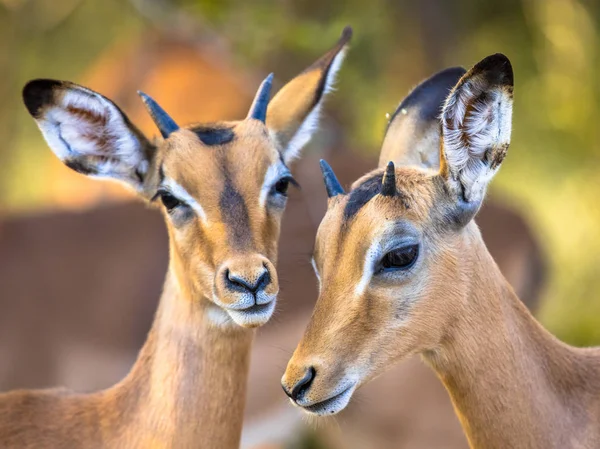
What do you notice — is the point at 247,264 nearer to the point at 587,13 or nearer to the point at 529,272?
the point at 529,272

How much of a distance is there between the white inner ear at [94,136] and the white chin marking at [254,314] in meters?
1.02

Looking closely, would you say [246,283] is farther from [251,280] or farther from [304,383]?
[304,383]

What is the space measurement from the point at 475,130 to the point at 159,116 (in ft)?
5.13

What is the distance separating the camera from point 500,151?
Result: 3686mm

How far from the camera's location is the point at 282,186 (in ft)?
15.0

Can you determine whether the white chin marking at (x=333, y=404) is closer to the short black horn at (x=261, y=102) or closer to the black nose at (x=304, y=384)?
the black nose at (x=304, y=384)

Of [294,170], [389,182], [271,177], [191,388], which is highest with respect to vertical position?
[389,182]

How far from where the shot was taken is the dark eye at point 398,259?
3594 millimetres

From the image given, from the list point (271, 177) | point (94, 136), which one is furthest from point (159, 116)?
point (271, 177)

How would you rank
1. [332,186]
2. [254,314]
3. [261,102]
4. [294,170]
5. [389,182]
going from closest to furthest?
[389,182], [332,186], [254,314], [261,102], [294,170]

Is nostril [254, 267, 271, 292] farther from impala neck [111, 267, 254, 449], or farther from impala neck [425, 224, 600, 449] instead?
impala neck [425, 224, 600, 449]

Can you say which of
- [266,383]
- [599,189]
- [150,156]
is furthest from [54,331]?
[599,189]

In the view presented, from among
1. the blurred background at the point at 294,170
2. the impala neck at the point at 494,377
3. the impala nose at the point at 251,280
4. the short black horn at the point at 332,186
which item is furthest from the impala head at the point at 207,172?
the blurred background at the point at 294,170

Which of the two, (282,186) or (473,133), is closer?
(473,133)
